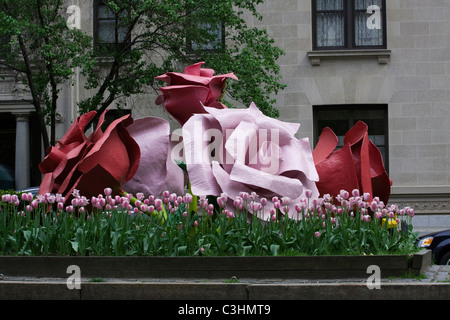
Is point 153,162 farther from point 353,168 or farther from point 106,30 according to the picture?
point 106,30

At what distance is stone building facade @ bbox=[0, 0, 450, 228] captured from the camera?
23.0 meters

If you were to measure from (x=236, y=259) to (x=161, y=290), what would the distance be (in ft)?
3.63

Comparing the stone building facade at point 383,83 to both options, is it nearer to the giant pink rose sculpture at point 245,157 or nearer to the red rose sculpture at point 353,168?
the red rose sculpture at point 353,168

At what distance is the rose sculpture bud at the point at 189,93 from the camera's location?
10414 millimetres

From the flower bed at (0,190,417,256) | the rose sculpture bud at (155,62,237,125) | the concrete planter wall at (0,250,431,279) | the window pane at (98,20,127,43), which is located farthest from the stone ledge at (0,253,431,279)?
the window pane at (98,20,127,43)

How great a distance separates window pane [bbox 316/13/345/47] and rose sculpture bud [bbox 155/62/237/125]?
44.8ft

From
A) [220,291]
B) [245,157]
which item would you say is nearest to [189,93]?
[245,157]

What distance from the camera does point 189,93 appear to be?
10.4 metres

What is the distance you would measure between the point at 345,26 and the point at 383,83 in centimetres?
221

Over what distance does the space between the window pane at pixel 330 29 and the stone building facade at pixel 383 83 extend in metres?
0.05

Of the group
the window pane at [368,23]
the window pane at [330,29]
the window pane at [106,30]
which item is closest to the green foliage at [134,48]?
the window pane at [106,30]

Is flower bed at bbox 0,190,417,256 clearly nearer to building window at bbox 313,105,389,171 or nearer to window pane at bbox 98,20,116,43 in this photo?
building window at bbox 313,105,389,171

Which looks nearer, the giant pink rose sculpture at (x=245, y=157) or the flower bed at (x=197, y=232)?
the flower bed at (x=197, y=232)

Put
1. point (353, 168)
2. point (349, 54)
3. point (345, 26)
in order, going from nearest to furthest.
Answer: point (353, 168)
point (349, 54)
point (345, 26)
